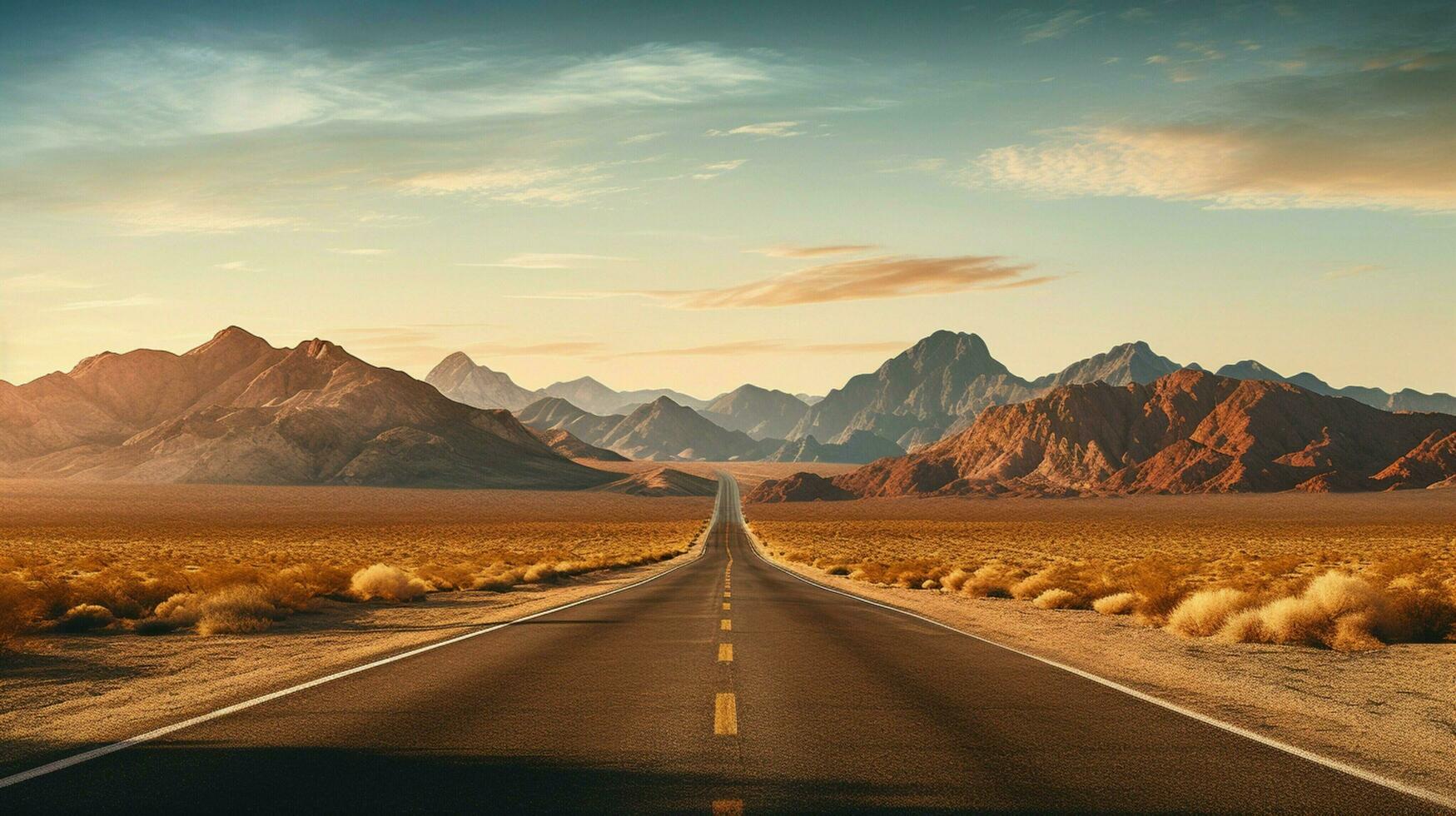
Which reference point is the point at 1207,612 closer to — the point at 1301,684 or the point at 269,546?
the point at 1301,684

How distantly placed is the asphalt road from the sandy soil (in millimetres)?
892

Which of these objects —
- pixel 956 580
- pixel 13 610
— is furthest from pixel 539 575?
pixel 13 610

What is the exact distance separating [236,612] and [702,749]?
42.2 ft

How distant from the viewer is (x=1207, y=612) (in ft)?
55.2

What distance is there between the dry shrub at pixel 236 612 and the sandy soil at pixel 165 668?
0.99 ft

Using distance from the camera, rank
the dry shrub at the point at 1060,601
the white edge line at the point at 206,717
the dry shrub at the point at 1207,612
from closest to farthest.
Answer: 1. the white edge line at the point at 206,717
2. the dry shrub at the point at 1207,612
3. the dry shrub at the point at 1060,601

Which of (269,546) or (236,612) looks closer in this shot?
(236,612)

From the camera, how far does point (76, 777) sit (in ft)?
23.8

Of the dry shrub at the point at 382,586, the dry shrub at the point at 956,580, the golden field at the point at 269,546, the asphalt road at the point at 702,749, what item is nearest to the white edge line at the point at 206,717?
the asphalt road at the point at 702,749

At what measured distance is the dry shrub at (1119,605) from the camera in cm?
2112

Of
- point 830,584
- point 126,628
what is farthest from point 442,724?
point 830,584

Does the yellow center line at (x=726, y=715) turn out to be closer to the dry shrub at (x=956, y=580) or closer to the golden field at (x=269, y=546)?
the golden field at (x=269, y=546)

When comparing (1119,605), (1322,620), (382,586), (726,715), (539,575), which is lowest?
(539,575)

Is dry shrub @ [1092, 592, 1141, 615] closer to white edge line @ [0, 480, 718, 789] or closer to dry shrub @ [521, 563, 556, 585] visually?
white edge line @ [0, 480, 718, 789]
